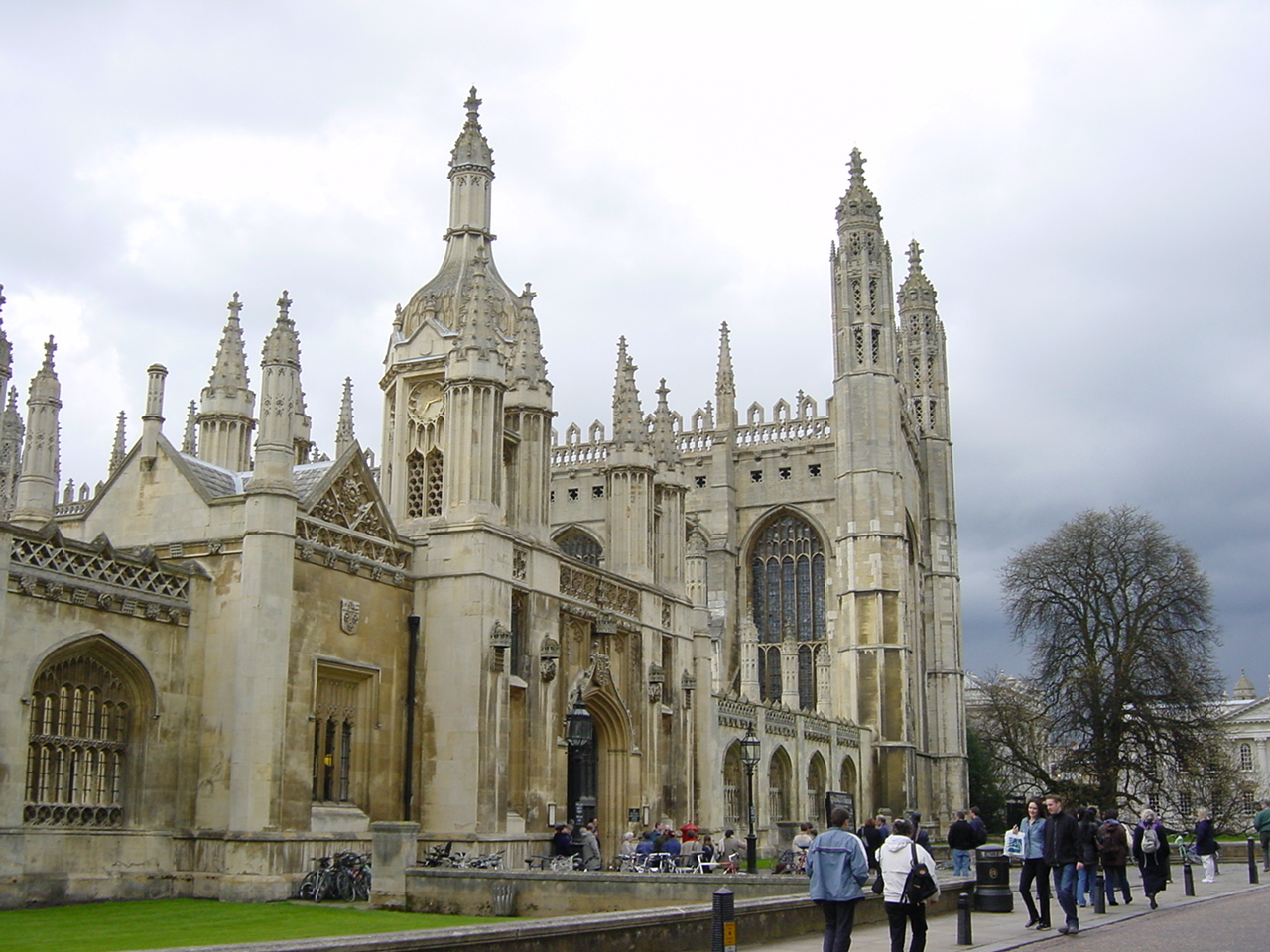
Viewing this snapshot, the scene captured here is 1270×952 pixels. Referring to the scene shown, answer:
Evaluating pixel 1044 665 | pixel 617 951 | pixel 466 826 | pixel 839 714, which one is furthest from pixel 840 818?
pixel 839 714

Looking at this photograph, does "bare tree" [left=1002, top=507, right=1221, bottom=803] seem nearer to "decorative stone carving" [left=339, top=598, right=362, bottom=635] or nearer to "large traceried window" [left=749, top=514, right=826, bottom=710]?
"large traceried window" [left=749, top=514, right=826, bottom=710]

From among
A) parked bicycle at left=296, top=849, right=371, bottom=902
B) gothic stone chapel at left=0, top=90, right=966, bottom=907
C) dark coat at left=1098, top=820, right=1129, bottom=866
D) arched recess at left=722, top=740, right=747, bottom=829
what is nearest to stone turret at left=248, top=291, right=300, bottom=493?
gothic stone chapel at left=0, top=90, right=966, bottom=907

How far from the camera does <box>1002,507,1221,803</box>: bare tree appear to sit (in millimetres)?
38812


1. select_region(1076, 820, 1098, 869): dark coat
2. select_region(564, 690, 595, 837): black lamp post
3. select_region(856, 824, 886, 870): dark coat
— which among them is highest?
select_region(564, 690, 595, 837): black lamp post

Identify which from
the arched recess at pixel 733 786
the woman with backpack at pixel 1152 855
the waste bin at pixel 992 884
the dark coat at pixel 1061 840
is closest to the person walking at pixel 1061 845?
the dark coat at pixel 1061 840

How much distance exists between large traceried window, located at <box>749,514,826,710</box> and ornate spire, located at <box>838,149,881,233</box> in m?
13.1

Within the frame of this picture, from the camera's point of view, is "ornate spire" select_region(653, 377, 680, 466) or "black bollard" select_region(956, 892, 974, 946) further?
"ornate spire" select_region(653, 377, 680, 466)

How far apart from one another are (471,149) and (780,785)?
78.6 ft

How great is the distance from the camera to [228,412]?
81.5 feet

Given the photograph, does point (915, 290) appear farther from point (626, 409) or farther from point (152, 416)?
point (152, 416)

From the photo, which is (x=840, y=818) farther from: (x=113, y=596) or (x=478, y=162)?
(x=478, y=162)

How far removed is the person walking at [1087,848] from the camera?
1602cm

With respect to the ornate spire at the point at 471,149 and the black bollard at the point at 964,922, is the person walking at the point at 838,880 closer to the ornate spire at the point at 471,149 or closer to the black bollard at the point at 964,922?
the black bollard at the point at 964,922

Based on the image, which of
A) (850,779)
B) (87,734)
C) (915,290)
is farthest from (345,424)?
(915,290)
